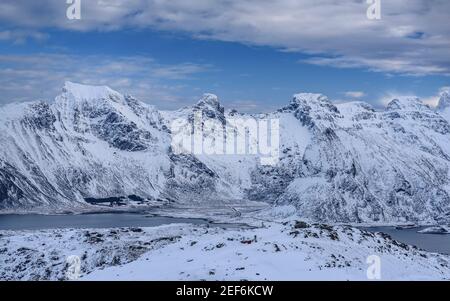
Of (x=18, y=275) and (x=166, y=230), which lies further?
(x=166, y=230)

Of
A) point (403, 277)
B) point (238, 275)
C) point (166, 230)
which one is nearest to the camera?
point (238, 275)

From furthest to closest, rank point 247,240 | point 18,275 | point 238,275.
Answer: point 18,275 < point 247,240 < point 238,275

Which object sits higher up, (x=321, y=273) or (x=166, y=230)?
(x=321, y=273)

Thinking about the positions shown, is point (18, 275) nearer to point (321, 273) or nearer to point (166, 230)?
point (166, 230)
